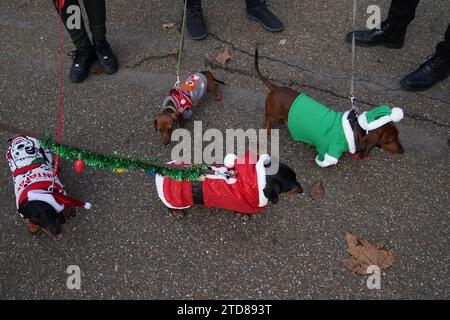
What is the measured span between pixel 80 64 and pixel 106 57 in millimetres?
262

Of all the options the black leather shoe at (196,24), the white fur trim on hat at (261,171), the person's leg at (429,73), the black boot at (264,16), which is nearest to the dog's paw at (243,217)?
the white fur trim on hat at (261,171)

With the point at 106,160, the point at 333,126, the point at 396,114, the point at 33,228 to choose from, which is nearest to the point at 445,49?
the point at 396,114

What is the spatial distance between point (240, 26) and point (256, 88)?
3.23ft

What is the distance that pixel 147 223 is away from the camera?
2762 millimetres

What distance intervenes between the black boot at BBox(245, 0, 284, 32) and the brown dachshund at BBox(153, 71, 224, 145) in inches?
46.9

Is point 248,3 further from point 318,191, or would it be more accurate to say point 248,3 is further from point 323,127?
point 318,191

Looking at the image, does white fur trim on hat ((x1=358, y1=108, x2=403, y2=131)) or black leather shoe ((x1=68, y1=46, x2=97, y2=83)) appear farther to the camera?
black leather shoe ((x1=68, y1=46, x2=97, y2=83))

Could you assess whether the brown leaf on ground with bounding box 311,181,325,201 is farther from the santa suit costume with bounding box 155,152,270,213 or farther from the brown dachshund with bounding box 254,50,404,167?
the santa suit costume with bounding box 155,152,270,213

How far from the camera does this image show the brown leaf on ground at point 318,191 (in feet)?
9.26

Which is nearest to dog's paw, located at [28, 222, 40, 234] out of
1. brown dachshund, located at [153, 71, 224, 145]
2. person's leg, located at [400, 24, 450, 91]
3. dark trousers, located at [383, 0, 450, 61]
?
brown dachshund, located at [153, 71, 224, 145]

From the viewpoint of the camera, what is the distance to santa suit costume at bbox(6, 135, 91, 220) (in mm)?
2371

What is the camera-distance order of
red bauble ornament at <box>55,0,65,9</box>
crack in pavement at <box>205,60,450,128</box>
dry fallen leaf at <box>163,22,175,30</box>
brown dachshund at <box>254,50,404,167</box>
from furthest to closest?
dry fallen leaf at <box>163,22,175,30</box>, crack in pavement at <box>205,60,450,128</box>, red bauble ornament at <box>55,0,65,9</box>, brown dachshund at <box>254,50,404,167</box>

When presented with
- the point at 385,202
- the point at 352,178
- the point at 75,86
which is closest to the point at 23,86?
the point at 75,86

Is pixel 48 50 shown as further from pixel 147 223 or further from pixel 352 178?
pixel 352 178
